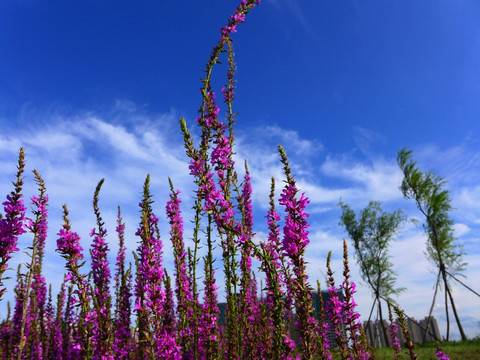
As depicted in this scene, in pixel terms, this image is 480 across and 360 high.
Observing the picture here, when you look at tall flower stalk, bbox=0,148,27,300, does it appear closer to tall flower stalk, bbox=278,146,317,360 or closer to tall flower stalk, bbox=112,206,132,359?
tall flower stalk, bbox=112,206,132,359

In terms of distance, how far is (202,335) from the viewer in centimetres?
368

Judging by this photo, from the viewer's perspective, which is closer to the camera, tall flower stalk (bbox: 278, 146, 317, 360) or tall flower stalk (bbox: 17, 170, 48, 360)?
tall flower stalk (bbox: 278, 146, 317, 360)

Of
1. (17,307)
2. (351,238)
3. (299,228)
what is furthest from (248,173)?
(351,238)

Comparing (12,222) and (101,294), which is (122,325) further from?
(12,222)

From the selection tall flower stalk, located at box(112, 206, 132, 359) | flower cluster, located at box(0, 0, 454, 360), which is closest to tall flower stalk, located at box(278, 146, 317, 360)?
flower cluster, located at box(0, 0, 454, 360)

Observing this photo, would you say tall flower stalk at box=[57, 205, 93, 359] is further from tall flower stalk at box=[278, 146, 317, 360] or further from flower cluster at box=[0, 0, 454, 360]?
tall flower stalk at box=[278, 146, 317, 360]

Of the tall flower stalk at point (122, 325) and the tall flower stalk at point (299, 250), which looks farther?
the tall flower stalk at point (122, 325)

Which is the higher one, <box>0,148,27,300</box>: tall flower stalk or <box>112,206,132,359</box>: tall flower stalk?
<box>0,148,27,300</box>: tall flower stalk

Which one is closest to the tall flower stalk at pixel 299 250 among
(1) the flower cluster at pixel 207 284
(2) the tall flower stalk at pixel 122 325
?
Answer: (1) the flower cluster at pixel 207 284

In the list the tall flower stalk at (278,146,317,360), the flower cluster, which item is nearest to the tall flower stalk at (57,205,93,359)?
the flower cluster

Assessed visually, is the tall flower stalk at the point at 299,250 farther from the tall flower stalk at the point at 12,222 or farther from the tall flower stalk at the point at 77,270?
the tall flower stalk at the point at 12,222

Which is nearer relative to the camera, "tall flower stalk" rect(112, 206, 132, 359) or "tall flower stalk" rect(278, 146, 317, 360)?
"tall flower stalk" rect(278, 146, 317, 360)

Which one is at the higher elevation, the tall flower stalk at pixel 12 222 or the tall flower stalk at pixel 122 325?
the tall flower stalk at pixel 12 222

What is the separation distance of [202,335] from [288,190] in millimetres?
2069
